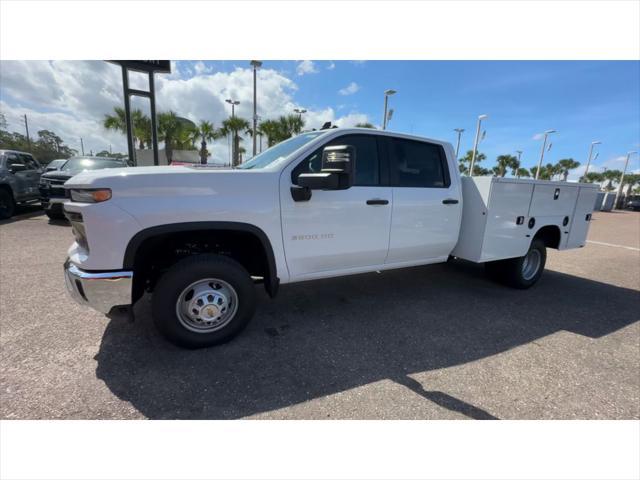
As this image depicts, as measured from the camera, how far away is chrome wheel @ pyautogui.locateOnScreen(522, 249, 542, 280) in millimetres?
4930

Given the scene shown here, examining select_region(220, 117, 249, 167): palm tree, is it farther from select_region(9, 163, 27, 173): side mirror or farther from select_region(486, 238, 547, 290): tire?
select_region(486, 238, 547, 290): tire

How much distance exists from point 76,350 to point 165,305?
980mm

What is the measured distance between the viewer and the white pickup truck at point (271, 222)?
2.41 metres

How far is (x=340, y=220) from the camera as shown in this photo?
10.3ft

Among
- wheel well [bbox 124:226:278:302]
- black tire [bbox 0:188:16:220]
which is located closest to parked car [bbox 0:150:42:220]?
black tire [bbox 0:188:16:220]

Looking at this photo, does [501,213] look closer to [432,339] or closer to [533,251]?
[533,251]

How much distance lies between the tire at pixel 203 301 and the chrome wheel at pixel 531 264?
438cm

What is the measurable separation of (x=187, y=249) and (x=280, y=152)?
4.72ft

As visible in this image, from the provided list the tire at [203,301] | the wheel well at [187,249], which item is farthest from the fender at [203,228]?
the tire at [203,301]

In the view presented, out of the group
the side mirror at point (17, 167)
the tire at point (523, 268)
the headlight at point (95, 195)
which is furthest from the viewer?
the side mirror at point (17, 167)

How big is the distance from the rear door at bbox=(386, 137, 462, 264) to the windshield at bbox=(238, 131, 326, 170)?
94 centimetres

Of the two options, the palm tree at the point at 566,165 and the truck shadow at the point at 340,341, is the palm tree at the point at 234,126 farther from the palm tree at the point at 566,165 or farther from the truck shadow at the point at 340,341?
the palm tree at the point at 566,165

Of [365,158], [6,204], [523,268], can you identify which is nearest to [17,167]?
[6,204]

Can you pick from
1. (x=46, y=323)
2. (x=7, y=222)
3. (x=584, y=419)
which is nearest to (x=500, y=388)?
(x=584, y=419)
